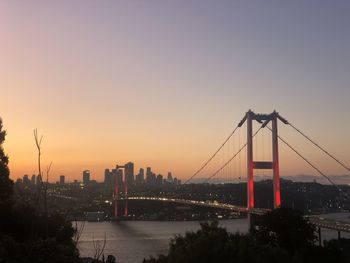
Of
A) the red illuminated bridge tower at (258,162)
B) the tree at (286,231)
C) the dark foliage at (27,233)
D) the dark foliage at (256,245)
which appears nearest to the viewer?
the dark foliage at (27,233)

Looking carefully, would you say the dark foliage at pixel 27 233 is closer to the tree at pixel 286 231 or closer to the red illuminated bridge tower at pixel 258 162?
the tree at pixel 286 231

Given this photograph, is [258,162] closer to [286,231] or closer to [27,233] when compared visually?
[286,231]

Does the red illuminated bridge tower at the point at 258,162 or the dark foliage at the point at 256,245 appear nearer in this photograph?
the dark foliage at the point at 256,245

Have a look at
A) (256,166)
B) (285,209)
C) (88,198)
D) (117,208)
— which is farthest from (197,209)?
(285,209)

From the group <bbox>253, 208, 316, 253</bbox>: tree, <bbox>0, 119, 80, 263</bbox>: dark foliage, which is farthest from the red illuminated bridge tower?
<bbox>0, 119, 80, 263</bbox>: dark foliage

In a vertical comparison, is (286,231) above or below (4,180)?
below

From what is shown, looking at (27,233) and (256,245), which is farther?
(27,233)

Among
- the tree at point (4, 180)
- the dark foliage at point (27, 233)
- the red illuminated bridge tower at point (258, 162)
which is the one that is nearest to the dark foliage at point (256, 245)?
the dark foliage at point (27, 233)

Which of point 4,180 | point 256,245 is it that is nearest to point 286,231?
point 256,245

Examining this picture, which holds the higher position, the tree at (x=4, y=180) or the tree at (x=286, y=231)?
the tree at (x=4, y=180)

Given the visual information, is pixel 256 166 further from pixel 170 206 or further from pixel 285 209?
pixel 170 206

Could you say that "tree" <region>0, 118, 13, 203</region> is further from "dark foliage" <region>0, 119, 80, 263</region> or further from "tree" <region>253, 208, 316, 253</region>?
"tree" <region>253, 208, 316, 253</region>
